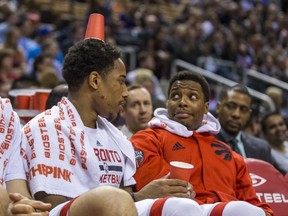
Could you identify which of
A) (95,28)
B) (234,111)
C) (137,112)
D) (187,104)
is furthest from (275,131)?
(95,28)

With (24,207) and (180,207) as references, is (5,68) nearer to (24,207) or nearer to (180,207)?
(180,207)

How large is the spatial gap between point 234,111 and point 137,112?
806 millimetres

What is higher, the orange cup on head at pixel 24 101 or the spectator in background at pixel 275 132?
the orange cup on head at pixel 24 101

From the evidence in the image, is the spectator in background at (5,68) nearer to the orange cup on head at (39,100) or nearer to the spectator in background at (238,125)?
the orange cup on head at (39,100)

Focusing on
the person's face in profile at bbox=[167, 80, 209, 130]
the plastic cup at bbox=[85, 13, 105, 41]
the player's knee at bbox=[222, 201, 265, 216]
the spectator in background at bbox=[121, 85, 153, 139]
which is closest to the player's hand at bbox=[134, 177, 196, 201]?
the player's knee at bbox=[222, 201, 265, 216]

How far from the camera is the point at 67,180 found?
3.39 m

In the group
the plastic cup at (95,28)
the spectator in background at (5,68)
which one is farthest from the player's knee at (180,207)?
the spectator in background at (5,68)

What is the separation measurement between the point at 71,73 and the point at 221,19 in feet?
41.7

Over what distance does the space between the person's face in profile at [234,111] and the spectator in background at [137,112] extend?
0.62 meters

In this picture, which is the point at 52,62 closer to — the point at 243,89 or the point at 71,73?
the point at 243,89

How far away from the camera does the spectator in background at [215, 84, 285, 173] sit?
577 centimetres

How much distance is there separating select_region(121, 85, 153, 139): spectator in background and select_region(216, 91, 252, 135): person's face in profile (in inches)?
24.3

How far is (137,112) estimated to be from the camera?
5.64 m

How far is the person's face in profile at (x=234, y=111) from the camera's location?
5805 mm
